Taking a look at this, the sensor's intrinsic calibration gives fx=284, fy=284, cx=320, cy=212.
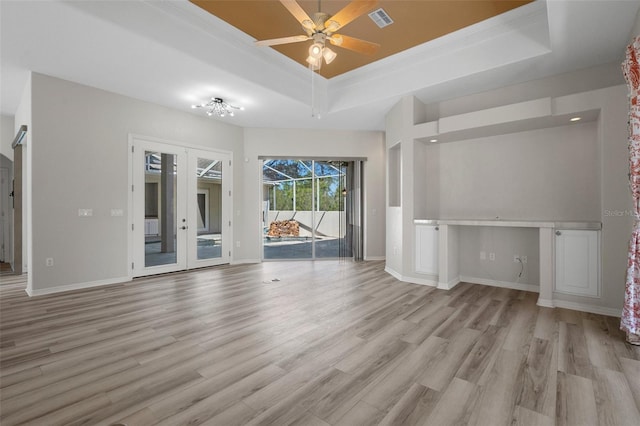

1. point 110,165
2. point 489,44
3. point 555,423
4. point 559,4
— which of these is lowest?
point 555,423

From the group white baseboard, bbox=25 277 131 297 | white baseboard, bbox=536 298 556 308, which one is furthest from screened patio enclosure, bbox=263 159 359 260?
white baseboard, bbox=536 298 556 308

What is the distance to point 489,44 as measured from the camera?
3752mm

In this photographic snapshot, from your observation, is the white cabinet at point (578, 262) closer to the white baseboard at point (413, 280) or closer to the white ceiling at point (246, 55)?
the white baseboard at point (413, 280)

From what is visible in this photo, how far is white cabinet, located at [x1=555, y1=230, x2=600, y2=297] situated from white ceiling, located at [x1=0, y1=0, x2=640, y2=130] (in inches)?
77.0

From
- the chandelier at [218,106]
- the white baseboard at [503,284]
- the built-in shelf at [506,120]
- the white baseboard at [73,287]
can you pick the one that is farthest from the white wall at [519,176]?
the white baseboard at [73,287]

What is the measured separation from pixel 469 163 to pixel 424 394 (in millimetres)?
3909

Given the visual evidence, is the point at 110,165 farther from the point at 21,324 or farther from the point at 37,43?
the point at 21,324

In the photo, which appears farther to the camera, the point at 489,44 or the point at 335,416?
the point at 489,44

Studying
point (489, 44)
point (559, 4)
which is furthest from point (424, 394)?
point (489, 44)

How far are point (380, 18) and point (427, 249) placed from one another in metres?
3.30

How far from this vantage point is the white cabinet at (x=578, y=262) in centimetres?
334

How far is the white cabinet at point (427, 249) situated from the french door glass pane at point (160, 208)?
450 centimetres

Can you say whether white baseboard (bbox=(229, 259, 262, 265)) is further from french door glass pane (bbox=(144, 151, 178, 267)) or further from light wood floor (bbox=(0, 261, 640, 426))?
light wood floor (bbox=(0, 261, 640, 426))

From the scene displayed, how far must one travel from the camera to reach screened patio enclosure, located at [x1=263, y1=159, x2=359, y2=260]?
7.05m
